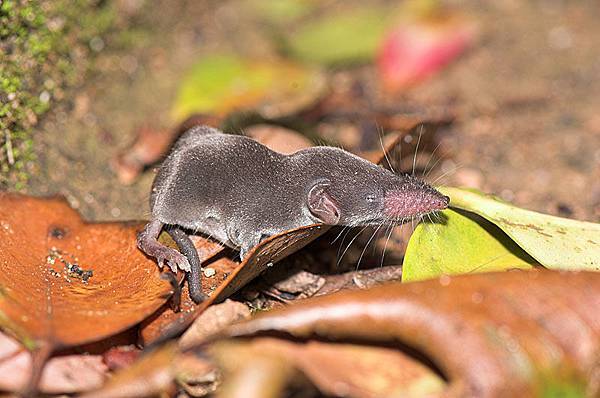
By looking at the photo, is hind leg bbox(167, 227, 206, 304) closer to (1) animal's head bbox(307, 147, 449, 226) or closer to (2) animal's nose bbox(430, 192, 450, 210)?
(1) animal's head bbox(307, 147, 449, 226)

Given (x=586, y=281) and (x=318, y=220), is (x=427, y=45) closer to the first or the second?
(x=318, y=220)

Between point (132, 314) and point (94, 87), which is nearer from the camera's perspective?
point (132, 314)

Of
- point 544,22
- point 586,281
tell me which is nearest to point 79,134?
point 586,281

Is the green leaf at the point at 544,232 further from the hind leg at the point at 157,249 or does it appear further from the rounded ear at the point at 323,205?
the hind leg at the point at 157,249

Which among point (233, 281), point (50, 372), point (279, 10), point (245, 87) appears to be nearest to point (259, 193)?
point (233, 281)

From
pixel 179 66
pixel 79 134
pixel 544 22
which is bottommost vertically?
pixel 79 134

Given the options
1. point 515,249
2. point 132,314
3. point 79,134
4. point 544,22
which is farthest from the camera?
point 544,22

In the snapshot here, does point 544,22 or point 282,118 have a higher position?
point 544,22
